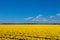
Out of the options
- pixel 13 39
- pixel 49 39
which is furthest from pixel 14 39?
pixel 49 39

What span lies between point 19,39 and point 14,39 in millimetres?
399

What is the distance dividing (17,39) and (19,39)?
6.4 inches

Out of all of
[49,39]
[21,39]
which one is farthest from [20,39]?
[49,39]

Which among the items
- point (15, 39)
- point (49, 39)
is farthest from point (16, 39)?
point (49, 39)

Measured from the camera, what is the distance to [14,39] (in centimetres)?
1207

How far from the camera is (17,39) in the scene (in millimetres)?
12070

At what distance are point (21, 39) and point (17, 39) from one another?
0.32 meters

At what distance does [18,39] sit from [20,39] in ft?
0.54

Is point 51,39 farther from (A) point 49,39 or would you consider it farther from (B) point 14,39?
(B) point 14,39

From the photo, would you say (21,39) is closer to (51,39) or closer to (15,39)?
(15,39)

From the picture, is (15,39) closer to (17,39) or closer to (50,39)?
(17,39)

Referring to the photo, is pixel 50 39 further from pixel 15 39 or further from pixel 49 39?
pixel 15 39

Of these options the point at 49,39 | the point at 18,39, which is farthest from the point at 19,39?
the point at 49,39

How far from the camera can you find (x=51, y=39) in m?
11.9
